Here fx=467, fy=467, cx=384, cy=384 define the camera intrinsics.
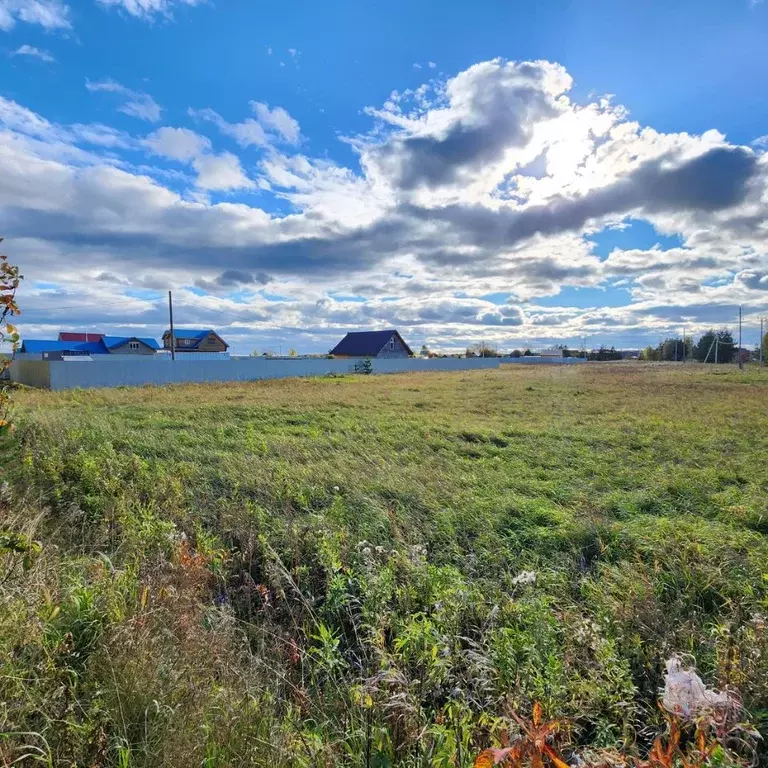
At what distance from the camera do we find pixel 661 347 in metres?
90.4

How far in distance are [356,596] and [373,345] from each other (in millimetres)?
52197

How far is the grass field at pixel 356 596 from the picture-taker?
1.88 m

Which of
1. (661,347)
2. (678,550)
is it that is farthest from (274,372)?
(661,347)

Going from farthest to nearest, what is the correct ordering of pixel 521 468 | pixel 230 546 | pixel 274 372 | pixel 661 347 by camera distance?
pixel 661 347 < pixel 274 372 < pixel 521 468 < pixel 230 546

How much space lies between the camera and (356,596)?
3156 mm

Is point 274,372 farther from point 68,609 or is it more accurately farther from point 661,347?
point 661,347

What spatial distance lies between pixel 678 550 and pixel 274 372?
31.3 metres

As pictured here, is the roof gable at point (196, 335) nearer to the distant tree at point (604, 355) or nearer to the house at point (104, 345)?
the house at point (104, 345)

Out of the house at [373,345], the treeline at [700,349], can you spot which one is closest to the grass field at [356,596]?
the house at [373,345]

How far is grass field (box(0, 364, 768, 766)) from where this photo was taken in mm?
1885

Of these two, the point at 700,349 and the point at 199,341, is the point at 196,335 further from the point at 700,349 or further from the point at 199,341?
the point at 700,349

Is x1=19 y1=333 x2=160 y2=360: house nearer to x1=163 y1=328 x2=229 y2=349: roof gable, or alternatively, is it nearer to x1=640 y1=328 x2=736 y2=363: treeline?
x1=163 y1=328 x2=229 y2=349: roof gable

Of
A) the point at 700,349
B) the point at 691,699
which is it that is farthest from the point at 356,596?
the point at 700,349

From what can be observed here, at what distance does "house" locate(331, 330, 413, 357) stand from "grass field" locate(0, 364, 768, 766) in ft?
155
